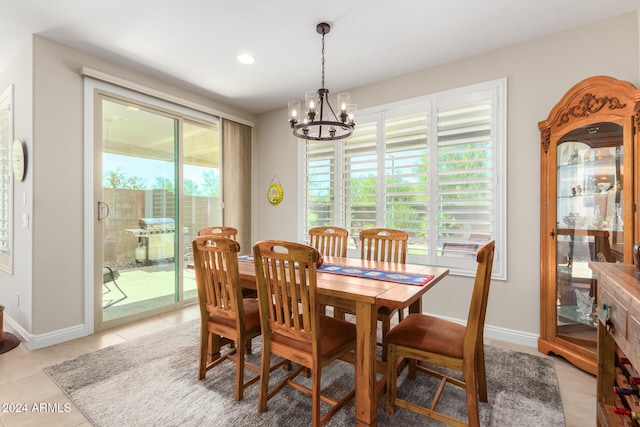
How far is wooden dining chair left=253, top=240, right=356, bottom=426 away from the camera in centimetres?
161

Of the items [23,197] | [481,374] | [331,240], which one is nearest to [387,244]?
[331,240]

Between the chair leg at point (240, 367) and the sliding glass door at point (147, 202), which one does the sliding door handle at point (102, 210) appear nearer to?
the sliding glass door at point (147, 202)

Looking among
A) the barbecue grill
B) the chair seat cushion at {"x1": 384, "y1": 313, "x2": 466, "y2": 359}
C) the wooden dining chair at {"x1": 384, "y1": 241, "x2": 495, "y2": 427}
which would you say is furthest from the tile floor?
the barbecue grill

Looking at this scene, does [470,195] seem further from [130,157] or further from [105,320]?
[105,320]

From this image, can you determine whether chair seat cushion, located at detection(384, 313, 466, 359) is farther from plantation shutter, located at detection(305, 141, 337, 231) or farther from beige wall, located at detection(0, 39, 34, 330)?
beige wall, located at detection(0, 39, 34, 330)

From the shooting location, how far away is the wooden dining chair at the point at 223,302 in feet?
6.29

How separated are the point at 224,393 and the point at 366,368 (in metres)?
1.04

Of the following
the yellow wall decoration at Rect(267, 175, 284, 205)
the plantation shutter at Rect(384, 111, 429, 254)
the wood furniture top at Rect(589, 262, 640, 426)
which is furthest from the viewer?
the yellow wall decoration at Rect(267, 175, 284, 205)

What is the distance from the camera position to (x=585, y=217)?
2414mm

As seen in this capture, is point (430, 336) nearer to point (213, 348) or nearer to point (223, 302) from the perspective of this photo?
point (223, 302)

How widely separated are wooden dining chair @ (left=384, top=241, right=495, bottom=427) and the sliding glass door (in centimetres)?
297

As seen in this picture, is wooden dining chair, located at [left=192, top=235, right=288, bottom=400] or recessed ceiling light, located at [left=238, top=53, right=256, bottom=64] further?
recessed ceiling light, located at [left=238, top=53, right=256, bottom=64]

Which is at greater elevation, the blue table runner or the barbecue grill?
the barbecue grill

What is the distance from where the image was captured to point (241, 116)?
469 centimetres
